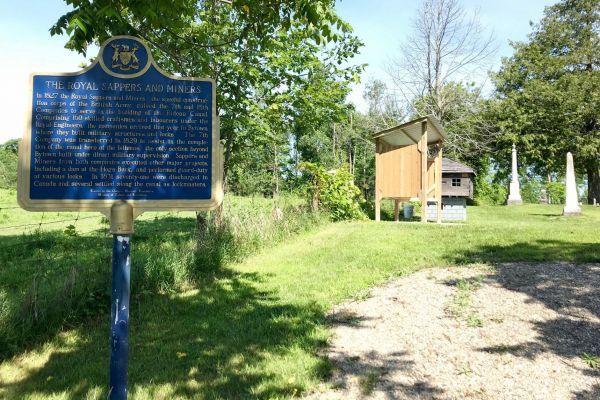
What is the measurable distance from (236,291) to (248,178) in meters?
29.7

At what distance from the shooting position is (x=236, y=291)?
6238mm

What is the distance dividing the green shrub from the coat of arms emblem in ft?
36.3

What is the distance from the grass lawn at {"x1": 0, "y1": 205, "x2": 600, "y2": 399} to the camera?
3.55 m

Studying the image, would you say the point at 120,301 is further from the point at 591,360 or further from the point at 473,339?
the point at 591,360

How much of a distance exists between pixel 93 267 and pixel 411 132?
10.7m

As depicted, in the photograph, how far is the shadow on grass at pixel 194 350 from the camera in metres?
3.48

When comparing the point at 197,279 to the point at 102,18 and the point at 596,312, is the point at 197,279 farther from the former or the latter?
the point at 596,312

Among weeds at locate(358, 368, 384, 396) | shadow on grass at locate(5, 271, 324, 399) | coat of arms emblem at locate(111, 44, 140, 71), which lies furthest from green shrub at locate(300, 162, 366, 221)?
coat of arms emblem at locate(111, 44, 140, 71)

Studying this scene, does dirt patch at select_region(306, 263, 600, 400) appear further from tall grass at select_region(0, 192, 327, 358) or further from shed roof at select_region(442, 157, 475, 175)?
shed roof at select_region(442, 157, 475, 175)

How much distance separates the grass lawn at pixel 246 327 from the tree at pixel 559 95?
24.5 m

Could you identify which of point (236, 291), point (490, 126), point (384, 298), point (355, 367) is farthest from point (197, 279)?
point (490, 126)

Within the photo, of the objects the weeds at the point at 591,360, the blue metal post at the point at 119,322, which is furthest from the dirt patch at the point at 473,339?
the blue metal post at the point at 119,322

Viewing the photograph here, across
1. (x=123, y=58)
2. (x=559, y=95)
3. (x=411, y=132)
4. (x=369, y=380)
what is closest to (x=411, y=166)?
(x=411, y=132)

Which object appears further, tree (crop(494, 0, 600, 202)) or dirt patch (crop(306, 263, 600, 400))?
tree (crop(494, 0, 600, 202))
